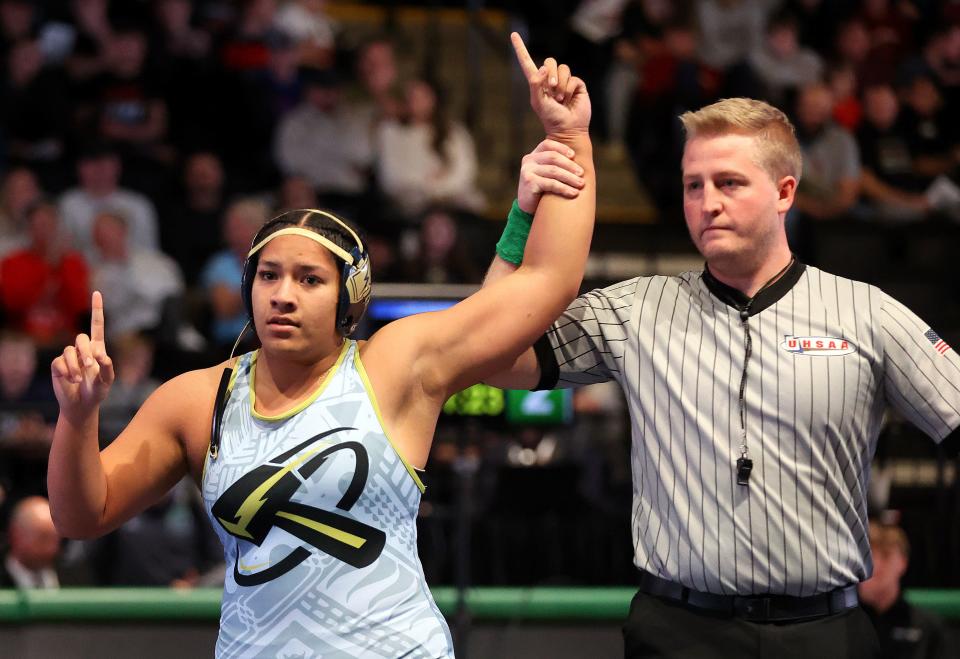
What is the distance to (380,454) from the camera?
2490 mm

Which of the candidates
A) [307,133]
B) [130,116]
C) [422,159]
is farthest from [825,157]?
[130,116]

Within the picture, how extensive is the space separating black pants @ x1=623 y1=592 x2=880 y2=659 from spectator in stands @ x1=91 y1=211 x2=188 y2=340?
4803mm

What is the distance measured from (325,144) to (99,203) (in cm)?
149

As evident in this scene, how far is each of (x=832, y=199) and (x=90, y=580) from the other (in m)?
5.60

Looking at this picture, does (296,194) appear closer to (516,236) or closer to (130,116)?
(130,116)

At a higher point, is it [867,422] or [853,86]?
[853,86]

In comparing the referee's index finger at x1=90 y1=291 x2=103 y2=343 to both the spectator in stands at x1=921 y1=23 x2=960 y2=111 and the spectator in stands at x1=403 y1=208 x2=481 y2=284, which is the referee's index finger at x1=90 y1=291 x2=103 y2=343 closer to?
the spectator in stands at x1=403 y1=208 x2=481 y2=284

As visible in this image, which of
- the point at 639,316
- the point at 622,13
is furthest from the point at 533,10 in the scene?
the point at 639,316

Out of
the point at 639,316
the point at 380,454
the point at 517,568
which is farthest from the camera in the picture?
the point at 517,568

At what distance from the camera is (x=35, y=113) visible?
27.9ft

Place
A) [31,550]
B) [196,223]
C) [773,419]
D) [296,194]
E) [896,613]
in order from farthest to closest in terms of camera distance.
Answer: [196,223] < [296,194] < [31,550] < [896,613] < [773,419]

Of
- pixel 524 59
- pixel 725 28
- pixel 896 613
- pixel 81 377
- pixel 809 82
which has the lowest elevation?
pixel 896 613

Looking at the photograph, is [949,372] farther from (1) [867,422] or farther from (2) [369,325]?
(2) [369,325]

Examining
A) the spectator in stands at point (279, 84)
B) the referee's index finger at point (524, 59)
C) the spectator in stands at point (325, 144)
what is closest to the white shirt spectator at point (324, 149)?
the spectator in stands at point (325, 144)
